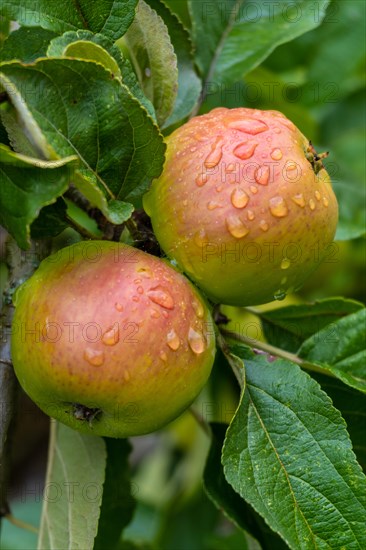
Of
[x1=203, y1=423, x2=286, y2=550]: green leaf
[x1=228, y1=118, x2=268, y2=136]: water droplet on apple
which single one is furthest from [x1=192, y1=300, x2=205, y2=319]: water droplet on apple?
[x1=203, y1=423, x2=286, y2=550]: green leaf

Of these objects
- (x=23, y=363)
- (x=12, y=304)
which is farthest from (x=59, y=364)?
(x=12, y=304)

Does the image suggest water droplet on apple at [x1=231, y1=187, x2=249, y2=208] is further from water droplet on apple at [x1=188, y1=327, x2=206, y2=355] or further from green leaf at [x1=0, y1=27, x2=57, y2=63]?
green leaf at [x1=0, y1=27, x2=57, y2=63]

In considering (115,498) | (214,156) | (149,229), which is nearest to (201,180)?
(214,156)

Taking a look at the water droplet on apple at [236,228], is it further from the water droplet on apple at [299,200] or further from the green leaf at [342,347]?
the green leaf at [342,347]

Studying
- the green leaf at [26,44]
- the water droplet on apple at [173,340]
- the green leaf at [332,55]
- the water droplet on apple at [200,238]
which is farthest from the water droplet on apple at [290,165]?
the green leaf at [332,55]

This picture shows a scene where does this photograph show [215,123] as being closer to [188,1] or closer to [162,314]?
[162,314]

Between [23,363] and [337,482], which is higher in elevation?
[23,363]

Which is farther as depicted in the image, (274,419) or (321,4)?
(321,4)
